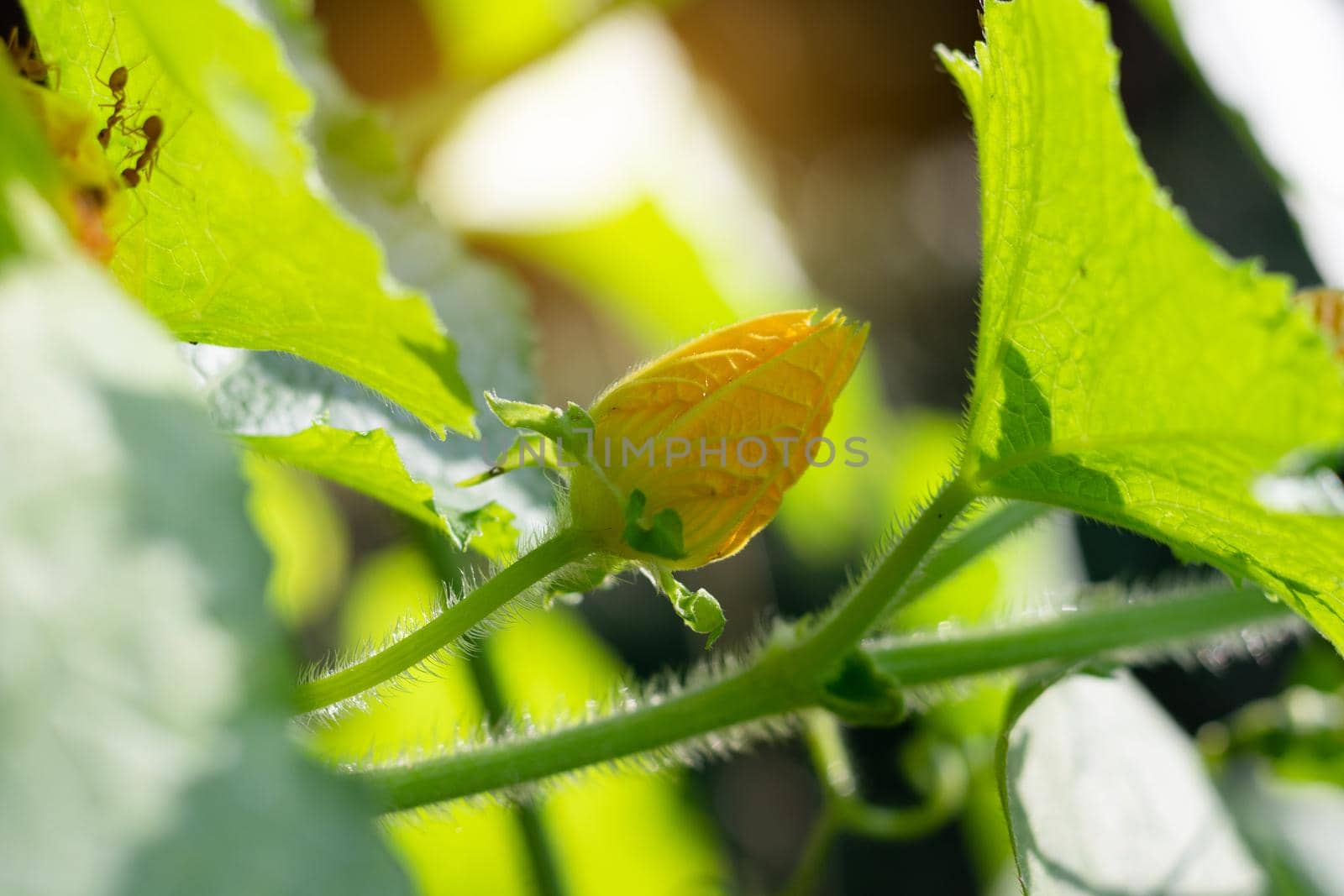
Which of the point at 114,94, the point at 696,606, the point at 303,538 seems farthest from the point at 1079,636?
the point at 303,538

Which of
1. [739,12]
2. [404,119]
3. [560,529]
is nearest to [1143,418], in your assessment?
[560,529]

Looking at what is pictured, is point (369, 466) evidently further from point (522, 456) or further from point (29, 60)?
point (29, 60)

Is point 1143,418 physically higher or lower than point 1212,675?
higher

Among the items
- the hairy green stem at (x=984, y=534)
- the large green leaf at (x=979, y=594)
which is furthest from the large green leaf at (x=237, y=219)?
the large green leaf at (x=979, y=594)

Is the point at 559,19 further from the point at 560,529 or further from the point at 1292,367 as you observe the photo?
the point at 1292,367

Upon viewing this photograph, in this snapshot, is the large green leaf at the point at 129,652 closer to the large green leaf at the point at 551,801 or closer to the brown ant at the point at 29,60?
the brown ant at the point at 29,60

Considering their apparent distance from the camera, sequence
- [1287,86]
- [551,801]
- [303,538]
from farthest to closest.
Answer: [303,538] < [551,801] < [1287,86]
